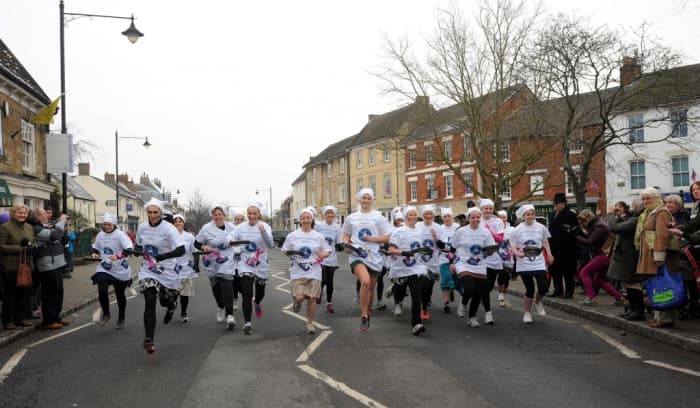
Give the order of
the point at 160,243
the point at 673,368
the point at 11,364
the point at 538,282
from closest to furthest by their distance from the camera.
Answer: the point at 673,368 → the point at 11,364 → the point at 160,243 → the point at 538,282

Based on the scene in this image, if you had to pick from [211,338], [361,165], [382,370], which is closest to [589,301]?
[382,370]

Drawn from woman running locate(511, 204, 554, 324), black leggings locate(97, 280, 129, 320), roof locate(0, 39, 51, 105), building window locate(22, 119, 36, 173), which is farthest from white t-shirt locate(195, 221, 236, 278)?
building window locate(22, 119, 36, 173)

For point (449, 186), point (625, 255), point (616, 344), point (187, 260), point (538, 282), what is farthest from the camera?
point (449, 186)

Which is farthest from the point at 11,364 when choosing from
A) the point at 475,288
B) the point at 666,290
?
the point at 666,290

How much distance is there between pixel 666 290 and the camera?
323 inches

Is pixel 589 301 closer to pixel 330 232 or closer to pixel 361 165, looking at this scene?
pixel 330 232

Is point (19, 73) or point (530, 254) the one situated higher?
point (19, 73)

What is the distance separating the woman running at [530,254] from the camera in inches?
375

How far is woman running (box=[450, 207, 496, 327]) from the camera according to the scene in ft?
30.0

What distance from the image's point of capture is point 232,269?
928 centimetres

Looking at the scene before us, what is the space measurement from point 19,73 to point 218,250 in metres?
18.2

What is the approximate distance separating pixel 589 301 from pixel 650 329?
2683 mm

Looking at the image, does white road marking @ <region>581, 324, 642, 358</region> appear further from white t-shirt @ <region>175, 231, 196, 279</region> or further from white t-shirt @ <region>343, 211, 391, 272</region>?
white t-shirt @ <region>175, 231, 196, 279</region>

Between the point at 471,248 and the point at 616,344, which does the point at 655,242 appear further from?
the point at 471,248
